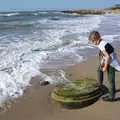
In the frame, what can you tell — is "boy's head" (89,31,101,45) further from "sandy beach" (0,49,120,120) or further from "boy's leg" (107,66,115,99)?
"sandy beach" (0,49,120,120)

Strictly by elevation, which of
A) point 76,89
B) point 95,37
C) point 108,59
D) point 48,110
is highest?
point 95,37

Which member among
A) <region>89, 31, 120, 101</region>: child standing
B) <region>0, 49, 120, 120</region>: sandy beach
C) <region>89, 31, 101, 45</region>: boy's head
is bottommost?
<region>0, 49, 120, 120</region>: sandy beach

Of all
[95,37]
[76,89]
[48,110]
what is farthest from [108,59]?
[48,110]

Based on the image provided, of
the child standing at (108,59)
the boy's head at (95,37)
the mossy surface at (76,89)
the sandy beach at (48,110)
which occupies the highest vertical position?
the boy's head at (95,37)

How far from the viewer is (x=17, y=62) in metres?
11.5

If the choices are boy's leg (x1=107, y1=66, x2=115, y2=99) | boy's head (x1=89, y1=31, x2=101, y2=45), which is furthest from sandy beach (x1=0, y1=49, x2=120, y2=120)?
boy's head (x1=89, y1=31, x2=101, y2=45)

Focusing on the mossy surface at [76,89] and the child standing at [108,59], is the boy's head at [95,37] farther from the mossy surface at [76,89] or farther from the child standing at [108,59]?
the mossy surface at [76,89]

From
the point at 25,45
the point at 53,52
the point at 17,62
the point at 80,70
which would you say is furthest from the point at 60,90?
the point at 25,45

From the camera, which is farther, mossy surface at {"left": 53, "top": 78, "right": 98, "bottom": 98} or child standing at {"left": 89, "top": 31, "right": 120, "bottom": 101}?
mossy surface at {"left": 53, "top": 78, "right": 98, "bottom": 98}

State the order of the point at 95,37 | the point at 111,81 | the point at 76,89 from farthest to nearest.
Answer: the point at 76,89 < the point at 111,81 < the point at 95,37

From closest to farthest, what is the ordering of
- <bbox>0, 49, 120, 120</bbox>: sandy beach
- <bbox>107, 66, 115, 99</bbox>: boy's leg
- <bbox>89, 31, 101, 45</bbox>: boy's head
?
<bbox>0, 49, 120, 120</bbox>: sandy beach → <bbox>89, 31, 101, 45</bbox>: boy's head → <bbox>107, 66, 115, 99</bbox>: boy's leg

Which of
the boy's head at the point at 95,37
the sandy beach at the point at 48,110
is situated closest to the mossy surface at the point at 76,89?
the sandy beach at the point at 48,110

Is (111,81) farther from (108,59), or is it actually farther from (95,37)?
(95,37)

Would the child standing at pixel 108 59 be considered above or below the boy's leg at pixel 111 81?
above
